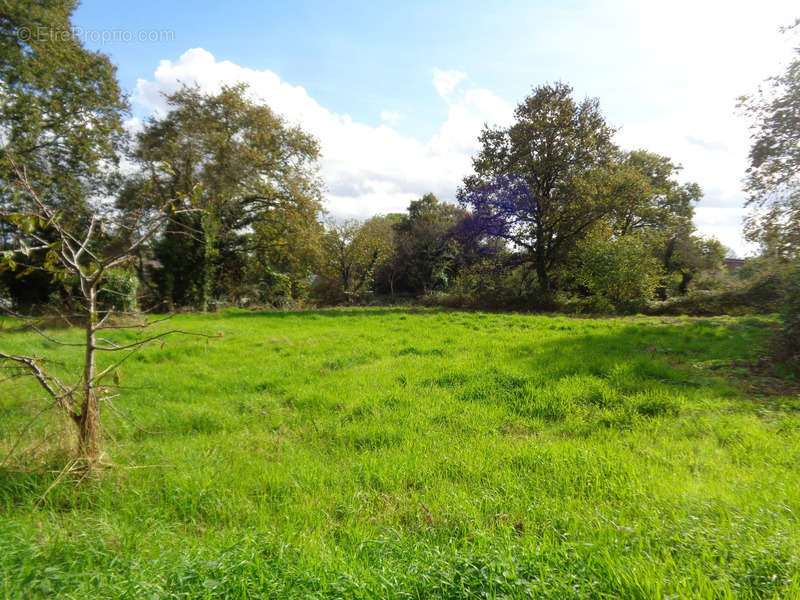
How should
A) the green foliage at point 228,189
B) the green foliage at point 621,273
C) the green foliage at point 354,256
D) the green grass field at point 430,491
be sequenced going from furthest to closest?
the green foliage at point 354,256 < the green foliage at point 228,189 < the green foliage at point 621,273 < the green grass field at point 430,491

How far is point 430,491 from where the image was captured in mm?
2980

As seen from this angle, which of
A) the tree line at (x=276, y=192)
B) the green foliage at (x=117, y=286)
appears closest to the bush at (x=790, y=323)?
the tree line at (x=276, y=192)

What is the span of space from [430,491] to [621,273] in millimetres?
17321

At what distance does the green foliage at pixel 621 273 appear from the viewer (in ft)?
54.5

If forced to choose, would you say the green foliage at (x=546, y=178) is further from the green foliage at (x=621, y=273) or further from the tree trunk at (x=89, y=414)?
the tree trunk at (x=89, y=414)

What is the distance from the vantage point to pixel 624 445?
3.65m

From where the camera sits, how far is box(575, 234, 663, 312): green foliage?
16.6m

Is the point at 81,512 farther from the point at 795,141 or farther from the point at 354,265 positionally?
the point at 354,265

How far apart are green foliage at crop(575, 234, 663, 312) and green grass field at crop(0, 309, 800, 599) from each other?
11.7m

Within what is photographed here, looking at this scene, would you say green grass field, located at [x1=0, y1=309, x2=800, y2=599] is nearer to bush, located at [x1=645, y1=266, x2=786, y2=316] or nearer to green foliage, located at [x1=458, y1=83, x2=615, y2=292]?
bush, located at [x1=645, y1=266, x2=786, y2=316]

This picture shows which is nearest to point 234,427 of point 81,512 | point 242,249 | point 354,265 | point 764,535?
point 81,512

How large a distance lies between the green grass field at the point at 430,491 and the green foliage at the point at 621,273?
38.3ft

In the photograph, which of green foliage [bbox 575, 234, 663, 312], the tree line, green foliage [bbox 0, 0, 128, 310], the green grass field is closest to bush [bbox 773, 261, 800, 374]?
the green grass field

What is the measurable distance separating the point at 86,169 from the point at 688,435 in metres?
24.9
